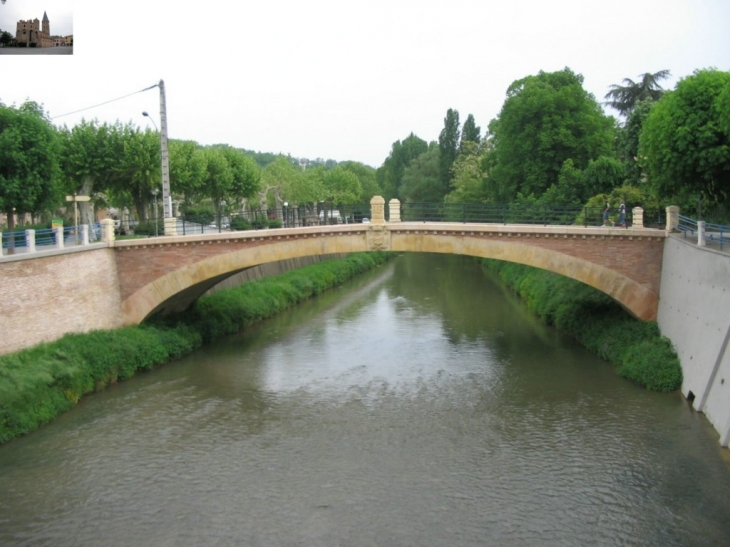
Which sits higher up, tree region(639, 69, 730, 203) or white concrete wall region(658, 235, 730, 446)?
tree region(639, 69, 730, 203)

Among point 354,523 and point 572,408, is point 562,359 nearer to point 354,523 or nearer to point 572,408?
point 572,408

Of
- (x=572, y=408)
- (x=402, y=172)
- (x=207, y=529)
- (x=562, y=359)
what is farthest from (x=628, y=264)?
(x=402, y=172)

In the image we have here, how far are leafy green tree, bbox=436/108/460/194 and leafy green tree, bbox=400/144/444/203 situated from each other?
1.20 metres

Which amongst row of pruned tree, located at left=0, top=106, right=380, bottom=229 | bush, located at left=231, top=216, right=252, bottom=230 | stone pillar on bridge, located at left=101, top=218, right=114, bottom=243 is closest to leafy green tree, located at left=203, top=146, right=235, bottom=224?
row of pruned tree, located at left=0, top=106, right=380, bottom=229

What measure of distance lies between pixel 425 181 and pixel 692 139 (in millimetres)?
56622

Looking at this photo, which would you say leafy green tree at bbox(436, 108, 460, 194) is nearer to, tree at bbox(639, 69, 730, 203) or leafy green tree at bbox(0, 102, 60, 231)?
leafy green tree at bbox(0, 102, 60, 231)

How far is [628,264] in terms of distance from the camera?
2447 cm

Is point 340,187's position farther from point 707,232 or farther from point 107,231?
point 707,232

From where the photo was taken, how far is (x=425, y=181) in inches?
3142

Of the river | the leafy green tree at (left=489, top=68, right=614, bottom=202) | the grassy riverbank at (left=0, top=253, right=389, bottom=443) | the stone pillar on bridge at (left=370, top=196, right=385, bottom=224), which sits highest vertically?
the leafy green tree at (left=489, top=68, right=614, bottom=202)

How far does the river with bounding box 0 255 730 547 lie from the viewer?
1390 cm

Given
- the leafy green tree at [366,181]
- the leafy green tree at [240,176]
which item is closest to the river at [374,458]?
the leafy green tree at [240,176]

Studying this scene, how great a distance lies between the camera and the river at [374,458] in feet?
45.6

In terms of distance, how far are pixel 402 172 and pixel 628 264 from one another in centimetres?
7574
